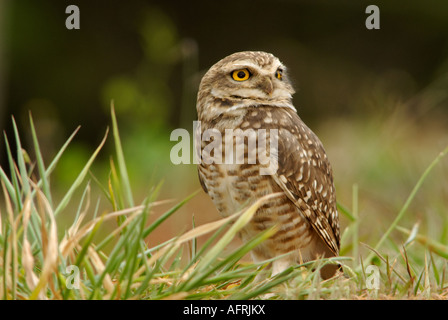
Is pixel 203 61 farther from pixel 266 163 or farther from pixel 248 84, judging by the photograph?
pixel 266 163

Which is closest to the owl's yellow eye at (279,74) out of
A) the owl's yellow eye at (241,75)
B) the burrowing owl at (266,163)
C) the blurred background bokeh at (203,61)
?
the burrowing owl at (266,163)

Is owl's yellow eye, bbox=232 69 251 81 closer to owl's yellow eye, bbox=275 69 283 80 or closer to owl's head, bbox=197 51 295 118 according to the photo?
owl's head, bbox=197 51 295 118

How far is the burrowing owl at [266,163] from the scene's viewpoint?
98.0 inches

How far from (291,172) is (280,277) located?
75cm

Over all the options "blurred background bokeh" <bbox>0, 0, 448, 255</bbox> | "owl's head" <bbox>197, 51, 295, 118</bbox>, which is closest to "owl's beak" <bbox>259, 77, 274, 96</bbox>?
"owl's head" <bbox>197, 51, 295, 118</bbox>

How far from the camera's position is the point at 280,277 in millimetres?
1843

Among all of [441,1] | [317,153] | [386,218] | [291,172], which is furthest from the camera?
[441,1]

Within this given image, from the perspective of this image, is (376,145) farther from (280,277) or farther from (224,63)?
(280,277)

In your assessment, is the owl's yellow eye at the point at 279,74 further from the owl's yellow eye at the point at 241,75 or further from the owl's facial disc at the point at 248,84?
the owl's yellow eye at the point at 241,75

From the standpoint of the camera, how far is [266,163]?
8.05 feet
